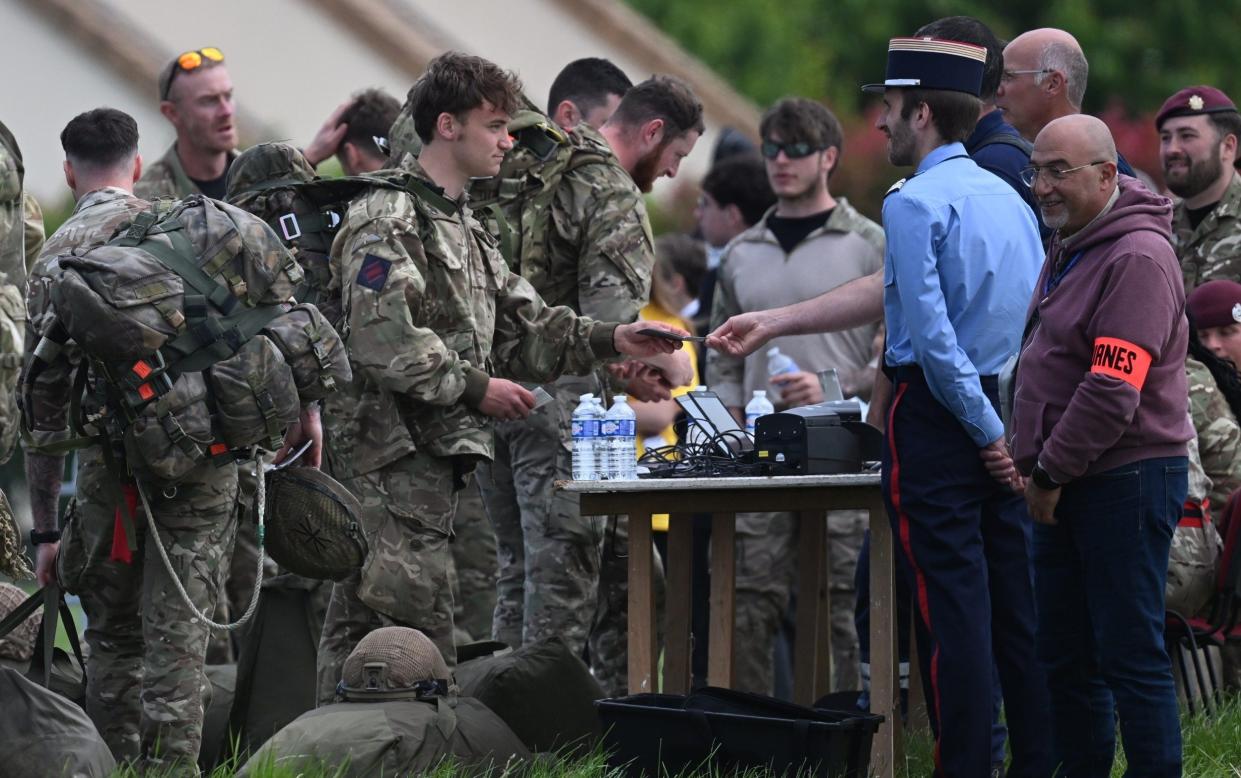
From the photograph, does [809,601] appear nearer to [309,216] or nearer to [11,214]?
[309,216]

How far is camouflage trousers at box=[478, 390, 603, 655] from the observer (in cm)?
702

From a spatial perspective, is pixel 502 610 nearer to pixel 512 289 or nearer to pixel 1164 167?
pixel 512 289

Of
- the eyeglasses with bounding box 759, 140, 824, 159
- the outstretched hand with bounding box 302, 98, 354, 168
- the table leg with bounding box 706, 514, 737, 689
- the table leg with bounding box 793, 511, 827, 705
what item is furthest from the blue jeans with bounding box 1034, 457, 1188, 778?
the outstretched hand with bounding box 302, 98, 354, 168

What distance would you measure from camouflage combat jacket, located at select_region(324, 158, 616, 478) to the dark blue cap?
1490 mm

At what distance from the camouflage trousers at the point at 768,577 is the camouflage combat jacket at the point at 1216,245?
5.68 ft

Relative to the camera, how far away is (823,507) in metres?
6.16

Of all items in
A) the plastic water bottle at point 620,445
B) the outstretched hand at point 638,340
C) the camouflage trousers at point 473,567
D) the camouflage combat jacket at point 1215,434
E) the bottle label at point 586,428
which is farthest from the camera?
the camouflage combat jacket at point 1215,434

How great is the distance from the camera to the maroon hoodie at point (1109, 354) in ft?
17.2

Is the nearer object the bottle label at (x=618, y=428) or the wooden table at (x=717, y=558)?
the wooden table at (x=717, y=558)

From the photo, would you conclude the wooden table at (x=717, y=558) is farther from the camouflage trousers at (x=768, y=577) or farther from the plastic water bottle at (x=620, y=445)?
the camouflage trousers at (x=768, y=577)

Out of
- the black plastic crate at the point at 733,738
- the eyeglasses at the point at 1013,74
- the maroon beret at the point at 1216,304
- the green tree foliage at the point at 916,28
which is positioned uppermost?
the green tree foliage at the point at 916,28

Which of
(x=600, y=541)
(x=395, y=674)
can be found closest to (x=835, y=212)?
(x=600, y=541)

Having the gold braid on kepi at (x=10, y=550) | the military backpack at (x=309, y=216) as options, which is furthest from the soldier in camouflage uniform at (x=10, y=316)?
the military backpack at (x=309, y=216)

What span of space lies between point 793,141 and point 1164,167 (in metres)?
1.57
